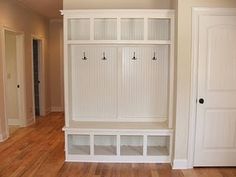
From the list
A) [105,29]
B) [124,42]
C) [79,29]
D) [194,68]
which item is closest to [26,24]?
[79,29]

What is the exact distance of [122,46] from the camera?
385 cm

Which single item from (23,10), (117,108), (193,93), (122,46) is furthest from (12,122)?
(193,93)

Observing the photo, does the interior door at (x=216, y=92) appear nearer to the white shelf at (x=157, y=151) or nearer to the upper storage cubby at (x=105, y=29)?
the white shelf at (x=157, y=151)

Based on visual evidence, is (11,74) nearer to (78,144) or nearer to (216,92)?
(78,144)

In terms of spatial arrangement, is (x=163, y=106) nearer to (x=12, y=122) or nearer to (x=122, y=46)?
(x=122, y=46)

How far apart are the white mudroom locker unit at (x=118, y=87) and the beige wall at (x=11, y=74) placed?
7.67 feet

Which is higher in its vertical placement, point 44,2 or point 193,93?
point 44,2

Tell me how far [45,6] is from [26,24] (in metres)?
0.63

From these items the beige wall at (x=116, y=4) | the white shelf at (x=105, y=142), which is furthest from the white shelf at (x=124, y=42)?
the white shelf at (x=105, y=142)

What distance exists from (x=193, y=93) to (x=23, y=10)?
4.22 metres

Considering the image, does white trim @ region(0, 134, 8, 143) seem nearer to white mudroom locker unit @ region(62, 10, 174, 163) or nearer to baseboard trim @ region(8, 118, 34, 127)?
baseboard trim @ region(8, 118, 34, 127)

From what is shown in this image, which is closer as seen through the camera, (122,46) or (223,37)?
(223,37)

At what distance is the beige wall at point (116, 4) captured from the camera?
3.80 metres

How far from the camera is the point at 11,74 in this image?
18.4 feet
